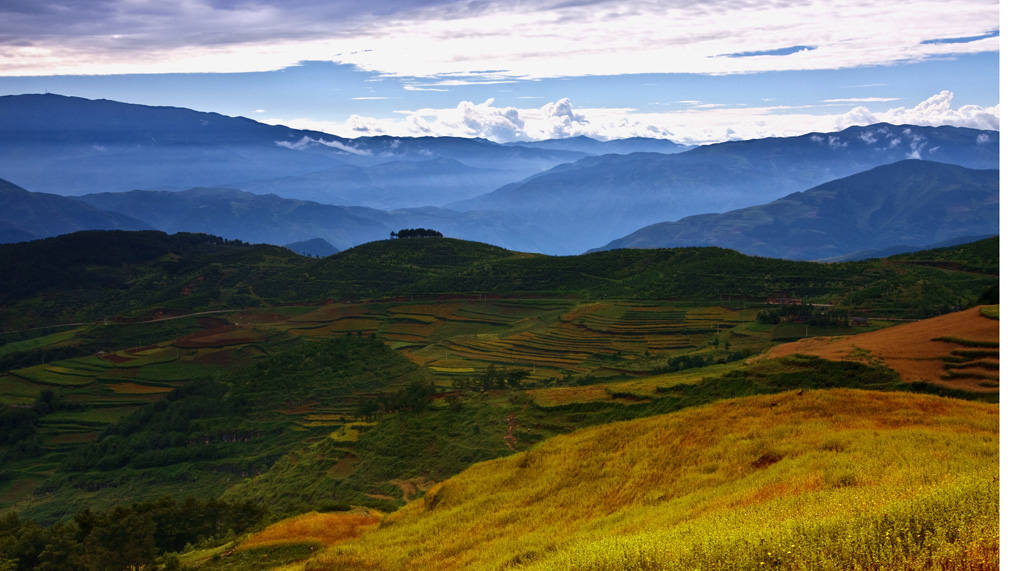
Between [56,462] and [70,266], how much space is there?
11417 cm

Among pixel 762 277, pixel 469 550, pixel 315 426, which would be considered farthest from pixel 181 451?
pixel 762 277

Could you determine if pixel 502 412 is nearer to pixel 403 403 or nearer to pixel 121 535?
pixel 403 403

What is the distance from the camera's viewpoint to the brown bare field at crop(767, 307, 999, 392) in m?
34.3

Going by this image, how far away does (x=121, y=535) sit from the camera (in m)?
30.2

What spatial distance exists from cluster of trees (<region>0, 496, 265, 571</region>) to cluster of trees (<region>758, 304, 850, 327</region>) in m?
56.3

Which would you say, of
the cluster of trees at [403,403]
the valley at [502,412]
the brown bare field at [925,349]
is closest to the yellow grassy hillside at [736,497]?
the valley at [502,412]

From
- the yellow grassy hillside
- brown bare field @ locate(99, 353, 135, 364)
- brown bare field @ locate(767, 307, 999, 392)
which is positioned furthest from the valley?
brown bare field @ locate(99, 353, 135, 364)

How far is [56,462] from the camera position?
2928 inches

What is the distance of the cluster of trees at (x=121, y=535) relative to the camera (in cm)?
2877

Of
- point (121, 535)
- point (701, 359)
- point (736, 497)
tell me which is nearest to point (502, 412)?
point (701, 359)

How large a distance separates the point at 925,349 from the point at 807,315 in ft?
118

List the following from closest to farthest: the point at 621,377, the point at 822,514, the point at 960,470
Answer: the point at 822,514
the point at 960,470
the point at 621,377

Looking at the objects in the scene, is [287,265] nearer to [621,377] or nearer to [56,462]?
[56,462]

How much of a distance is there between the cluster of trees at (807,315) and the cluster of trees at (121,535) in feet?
185
